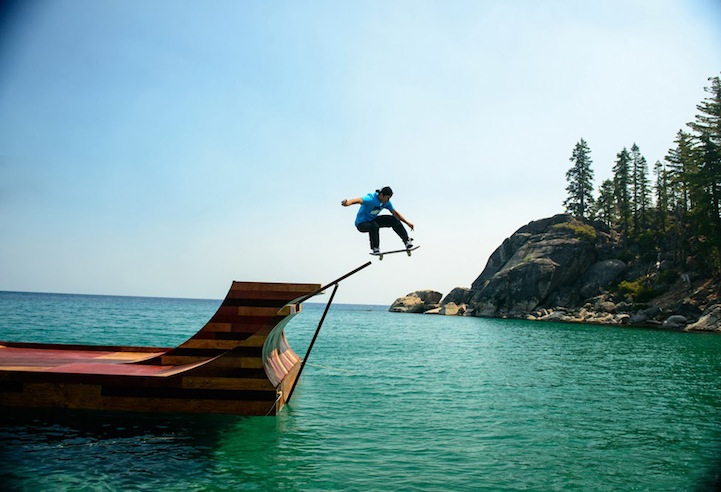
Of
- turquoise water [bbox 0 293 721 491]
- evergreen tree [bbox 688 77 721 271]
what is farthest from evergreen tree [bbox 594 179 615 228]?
turquoise water [bbox 0 293 721 491]

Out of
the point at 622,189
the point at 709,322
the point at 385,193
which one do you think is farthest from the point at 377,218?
the point at 622,189

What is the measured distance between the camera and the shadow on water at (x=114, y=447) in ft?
23.2

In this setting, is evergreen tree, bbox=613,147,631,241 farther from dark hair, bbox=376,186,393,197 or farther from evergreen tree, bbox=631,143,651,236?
dark hair, bbox=376,186,393,197

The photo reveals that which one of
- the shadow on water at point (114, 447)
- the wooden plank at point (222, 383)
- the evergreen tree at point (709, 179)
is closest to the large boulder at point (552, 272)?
the evergreen tree at point (709, 179)

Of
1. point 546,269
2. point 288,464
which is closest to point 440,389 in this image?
point 288,464

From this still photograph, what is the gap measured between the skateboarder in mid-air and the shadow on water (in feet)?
14.8

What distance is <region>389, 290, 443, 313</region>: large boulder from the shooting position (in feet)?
371

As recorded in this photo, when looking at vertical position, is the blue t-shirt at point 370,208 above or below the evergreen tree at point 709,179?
below

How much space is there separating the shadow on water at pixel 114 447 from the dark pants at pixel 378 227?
4455 mm

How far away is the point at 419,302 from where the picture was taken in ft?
378

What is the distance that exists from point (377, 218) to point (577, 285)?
269 ft

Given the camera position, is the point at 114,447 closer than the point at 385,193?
Yes

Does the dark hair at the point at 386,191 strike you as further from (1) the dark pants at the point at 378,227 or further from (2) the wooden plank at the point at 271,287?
(2) the wooden plank at the point at 271,287

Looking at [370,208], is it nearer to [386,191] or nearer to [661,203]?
[386,191]
